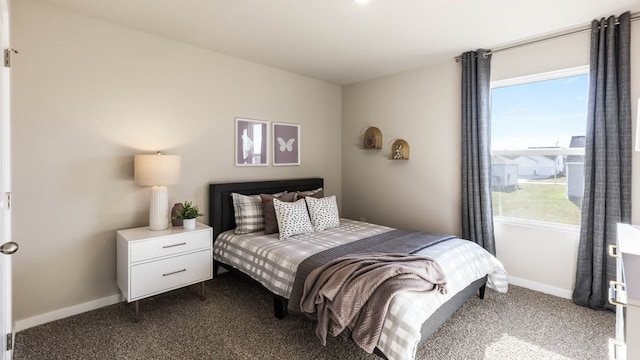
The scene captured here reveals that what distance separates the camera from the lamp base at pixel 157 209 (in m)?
2.67

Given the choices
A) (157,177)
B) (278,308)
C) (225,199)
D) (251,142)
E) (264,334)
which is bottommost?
(264,334)

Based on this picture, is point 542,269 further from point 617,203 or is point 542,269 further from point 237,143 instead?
point 237,143

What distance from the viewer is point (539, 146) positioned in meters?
3.07

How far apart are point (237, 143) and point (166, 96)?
0.89 meters

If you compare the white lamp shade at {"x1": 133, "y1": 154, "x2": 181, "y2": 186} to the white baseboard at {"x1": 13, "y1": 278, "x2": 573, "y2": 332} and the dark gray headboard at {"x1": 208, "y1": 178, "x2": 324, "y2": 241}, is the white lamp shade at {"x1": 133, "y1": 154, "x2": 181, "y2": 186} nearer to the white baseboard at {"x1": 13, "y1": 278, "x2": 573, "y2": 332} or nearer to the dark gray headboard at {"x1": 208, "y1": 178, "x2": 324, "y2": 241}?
the dark gray headboard at {"x1": 208, "y1": 178, "x2": 324, "y2": 241}

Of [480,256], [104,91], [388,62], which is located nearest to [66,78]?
[104,91]

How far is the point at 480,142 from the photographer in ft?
10.6

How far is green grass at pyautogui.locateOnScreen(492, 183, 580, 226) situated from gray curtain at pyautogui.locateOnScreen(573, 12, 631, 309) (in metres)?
0.24

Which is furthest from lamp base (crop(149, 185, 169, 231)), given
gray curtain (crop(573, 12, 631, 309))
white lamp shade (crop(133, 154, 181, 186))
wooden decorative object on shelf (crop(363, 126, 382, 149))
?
gray curtain (crop(573, 12, 631, 309))

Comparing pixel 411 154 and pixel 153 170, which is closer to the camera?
pixel 153 170

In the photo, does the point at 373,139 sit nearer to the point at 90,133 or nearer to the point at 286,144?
the point at 286,144

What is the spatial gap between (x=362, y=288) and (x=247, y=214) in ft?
5.66

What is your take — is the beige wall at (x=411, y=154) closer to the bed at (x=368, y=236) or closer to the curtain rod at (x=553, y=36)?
the curtain rod at (x=553, y=36)

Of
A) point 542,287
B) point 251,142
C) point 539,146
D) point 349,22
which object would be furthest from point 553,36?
point 251,142
